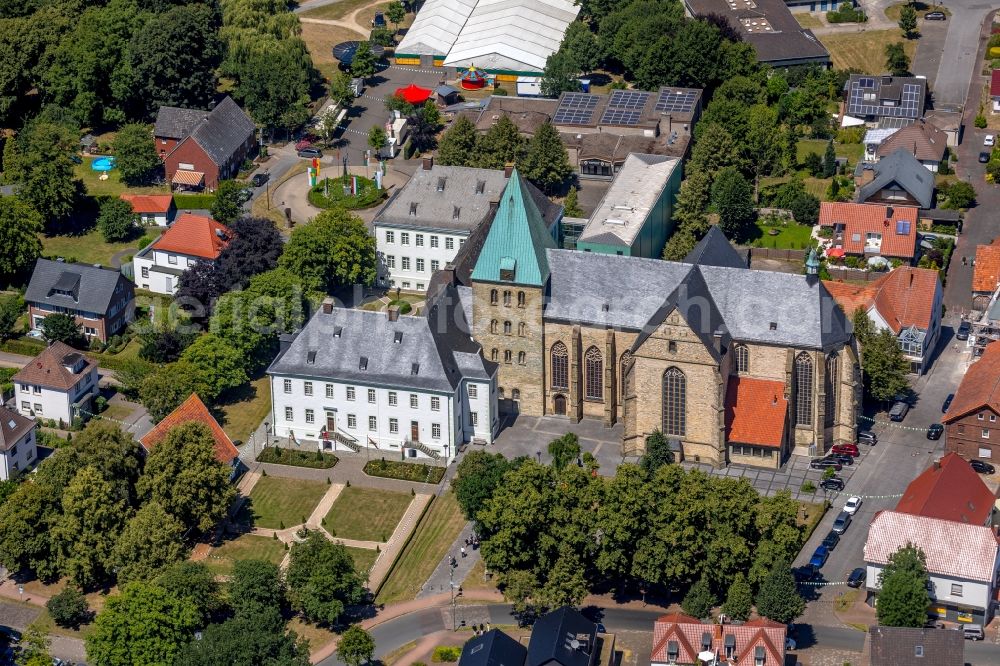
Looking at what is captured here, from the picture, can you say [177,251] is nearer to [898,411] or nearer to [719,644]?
[898,411]

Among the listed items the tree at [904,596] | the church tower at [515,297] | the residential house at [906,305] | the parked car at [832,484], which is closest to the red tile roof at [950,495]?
the parked car at [832,484]

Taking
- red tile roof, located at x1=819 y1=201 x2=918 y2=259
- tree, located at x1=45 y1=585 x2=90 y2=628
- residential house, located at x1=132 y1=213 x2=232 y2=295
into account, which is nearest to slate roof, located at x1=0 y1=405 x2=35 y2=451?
tree, located at x1=45 y1=585 x2=90 y2=628

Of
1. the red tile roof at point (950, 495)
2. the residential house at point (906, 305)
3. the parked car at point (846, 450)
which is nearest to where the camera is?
the red tile roof at point (950, 495)

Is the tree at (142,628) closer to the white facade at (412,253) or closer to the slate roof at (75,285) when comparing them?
the slate roof at (75,285)

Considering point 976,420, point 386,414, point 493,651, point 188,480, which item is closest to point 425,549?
point 386,414

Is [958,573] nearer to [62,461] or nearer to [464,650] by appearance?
[464,650]

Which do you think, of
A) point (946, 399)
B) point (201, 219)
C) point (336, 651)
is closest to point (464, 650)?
point (336, 651)

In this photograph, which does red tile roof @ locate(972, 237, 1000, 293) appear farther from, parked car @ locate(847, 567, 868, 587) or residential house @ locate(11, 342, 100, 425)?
residential house @ locate(11, 342, 100, 425)
